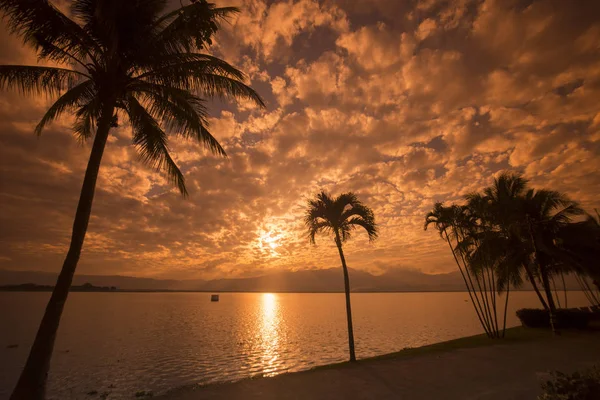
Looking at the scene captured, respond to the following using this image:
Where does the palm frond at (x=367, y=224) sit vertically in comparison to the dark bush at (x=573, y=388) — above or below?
above

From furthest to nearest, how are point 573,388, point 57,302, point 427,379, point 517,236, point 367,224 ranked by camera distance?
point 517,236 → point 367,224 → point 427,379 → point 57,302 → point 573,388

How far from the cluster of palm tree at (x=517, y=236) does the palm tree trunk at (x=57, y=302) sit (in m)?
20.1

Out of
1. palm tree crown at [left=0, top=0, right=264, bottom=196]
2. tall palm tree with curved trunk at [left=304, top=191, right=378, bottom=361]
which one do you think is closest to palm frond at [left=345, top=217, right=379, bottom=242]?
tall palm tree with curved trunk at [left=304, top=191, right=378, bottom=361]

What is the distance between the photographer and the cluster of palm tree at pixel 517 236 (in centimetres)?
2070

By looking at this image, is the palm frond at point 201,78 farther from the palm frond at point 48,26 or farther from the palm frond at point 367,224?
the palm frond at point 367,224

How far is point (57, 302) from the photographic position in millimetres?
8156

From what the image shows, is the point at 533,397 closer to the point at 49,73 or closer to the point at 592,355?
the point at 592,355

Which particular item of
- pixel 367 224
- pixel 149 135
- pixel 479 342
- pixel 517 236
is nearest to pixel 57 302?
pixel 149 135

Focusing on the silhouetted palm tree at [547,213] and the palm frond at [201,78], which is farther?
the silhouetted palm tree at [547,213]

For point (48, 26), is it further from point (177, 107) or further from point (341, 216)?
point (341, 216)

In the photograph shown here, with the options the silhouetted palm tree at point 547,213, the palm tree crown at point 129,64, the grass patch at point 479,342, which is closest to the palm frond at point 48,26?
the palm tree crown at point 129,64

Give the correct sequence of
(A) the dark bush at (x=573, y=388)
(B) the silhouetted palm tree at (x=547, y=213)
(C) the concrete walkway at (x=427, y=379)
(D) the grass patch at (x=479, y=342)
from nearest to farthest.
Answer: (A) the dark bush at (x=573, y=388) → (C) the concrete walkway at (x=427, y=379) → (D) the grass patch at (x=479, y=342) → (B) the silhouetted palm tree at (x=547, y=213)

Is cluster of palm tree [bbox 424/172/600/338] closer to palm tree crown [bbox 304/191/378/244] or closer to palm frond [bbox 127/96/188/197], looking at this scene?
palm tree crown [bbox 304/191/378/244]

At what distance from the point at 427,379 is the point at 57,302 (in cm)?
1244
